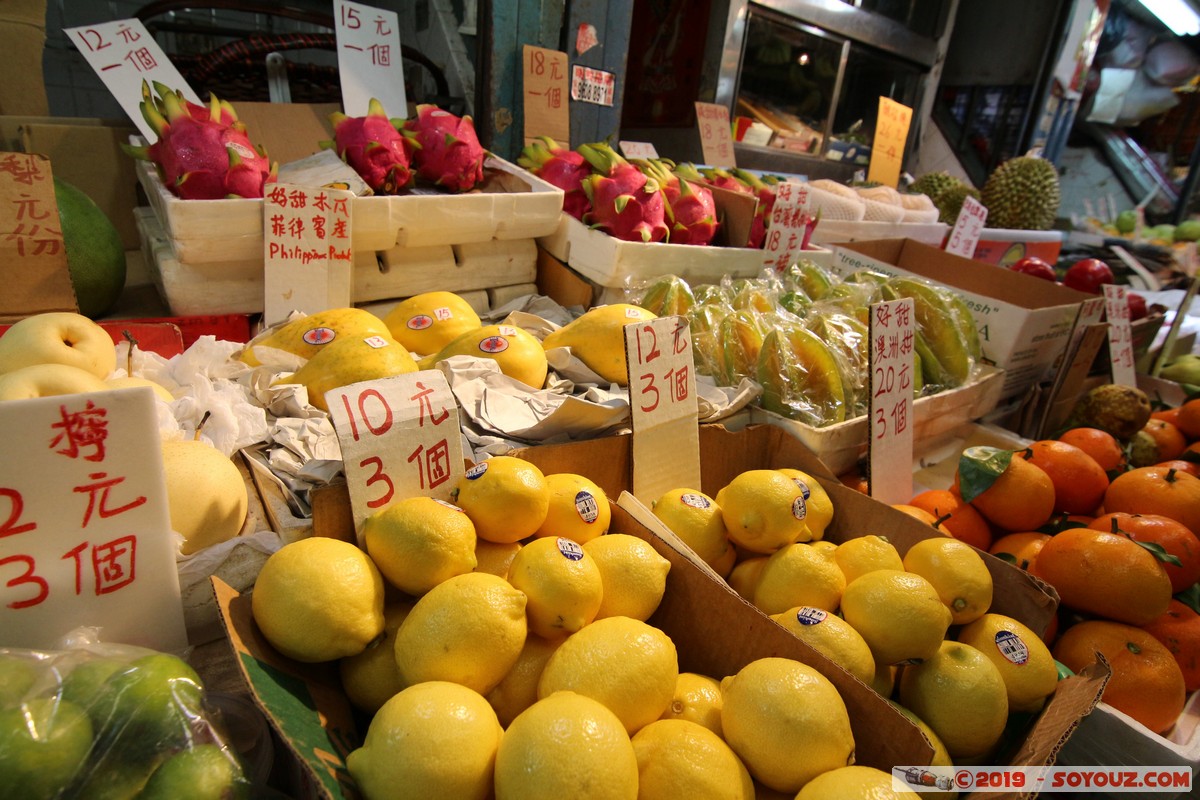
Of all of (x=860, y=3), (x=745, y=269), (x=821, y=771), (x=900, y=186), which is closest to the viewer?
(x=821, y=771)

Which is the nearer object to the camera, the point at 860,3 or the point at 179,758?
the point at 179,758

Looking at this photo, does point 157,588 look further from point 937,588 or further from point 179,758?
point 937,588

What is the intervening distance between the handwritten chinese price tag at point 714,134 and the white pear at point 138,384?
2.38 metres

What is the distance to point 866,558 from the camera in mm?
966

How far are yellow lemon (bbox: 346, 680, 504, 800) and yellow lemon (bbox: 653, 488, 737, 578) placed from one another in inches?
17.8

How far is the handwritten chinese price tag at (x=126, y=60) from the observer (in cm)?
160

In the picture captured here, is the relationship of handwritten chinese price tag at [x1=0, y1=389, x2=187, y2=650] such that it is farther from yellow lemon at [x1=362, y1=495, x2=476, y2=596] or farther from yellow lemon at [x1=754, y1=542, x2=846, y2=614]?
yellow lemon at [x1=754, y1=542, x2=846, y2=614]

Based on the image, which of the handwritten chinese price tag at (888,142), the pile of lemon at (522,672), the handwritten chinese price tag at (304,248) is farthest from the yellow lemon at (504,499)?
the handwritten chinese price tag at (888,142)

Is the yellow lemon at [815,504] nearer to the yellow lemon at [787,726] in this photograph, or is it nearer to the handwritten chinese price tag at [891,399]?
the handwritten chinese price tag at [891,399]

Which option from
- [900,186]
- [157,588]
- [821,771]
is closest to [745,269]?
[821,771]

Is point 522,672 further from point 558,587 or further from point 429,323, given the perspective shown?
point 429,323

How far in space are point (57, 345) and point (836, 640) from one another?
1191 mm

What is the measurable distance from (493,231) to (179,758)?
4.59 feet

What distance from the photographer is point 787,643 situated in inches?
30.7
